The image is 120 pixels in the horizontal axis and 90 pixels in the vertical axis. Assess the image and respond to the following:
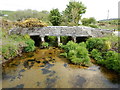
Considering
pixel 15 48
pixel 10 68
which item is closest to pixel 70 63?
pixel 10 68

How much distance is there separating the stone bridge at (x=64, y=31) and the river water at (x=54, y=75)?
5527 mm

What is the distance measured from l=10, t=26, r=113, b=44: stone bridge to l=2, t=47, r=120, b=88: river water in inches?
218

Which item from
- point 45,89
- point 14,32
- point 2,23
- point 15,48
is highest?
point 2,23

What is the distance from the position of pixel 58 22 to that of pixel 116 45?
15618 mm

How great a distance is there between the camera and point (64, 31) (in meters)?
14.4

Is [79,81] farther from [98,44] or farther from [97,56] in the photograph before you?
[98,44]

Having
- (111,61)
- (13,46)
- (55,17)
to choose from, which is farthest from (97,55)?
(55,17)

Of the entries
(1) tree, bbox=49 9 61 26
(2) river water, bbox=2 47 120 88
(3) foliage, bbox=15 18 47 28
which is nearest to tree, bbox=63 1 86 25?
(1) tree, bbox=49 9 61 26

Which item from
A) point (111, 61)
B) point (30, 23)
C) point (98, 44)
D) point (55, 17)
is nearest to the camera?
point (111, 61)

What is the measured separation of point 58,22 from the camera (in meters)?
22.5

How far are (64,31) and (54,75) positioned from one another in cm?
848

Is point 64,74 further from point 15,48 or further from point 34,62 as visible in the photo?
point 15,48

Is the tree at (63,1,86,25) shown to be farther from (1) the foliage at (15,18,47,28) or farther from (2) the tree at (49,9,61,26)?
(1) the foliage at (15,18,47,28)

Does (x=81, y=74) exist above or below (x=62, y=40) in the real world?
below
